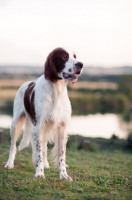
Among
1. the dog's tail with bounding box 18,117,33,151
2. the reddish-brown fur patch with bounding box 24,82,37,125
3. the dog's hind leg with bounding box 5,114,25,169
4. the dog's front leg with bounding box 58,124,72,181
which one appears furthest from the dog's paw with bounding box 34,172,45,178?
the dog's tail with bounding box 18,117,33,151

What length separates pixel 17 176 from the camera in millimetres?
6160

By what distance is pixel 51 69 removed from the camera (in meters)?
5.96

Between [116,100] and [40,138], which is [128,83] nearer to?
[116,100]

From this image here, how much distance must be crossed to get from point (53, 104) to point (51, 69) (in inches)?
22.5

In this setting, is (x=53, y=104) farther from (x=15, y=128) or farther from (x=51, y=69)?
(x=15, y=128)

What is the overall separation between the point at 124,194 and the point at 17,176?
64.6 inches

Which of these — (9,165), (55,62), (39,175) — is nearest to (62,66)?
(55,62)

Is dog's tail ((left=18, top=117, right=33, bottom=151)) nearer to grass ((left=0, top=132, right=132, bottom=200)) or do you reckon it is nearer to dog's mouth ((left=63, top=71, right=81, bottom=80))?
grass ((left=0, top=132, right=132, bottom=200))

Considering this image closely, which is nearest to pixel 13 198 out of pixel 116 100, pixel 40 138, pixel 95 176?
pixel 40 138

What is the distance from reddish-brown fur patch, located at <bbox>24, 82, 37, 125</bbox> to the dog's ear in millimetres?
543

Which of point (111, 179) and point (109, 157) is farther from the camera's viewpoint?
point (109, 157)

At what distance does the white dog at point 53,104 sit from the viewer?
19.6 feet

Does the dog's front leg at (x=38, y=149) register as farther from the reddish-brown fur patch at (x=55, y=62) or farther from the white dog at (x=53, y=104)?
the reddish-brown fur patch at (x=55, y=62)

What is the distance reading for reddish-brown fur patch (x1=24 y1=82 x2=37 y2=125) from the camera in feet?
21.2
